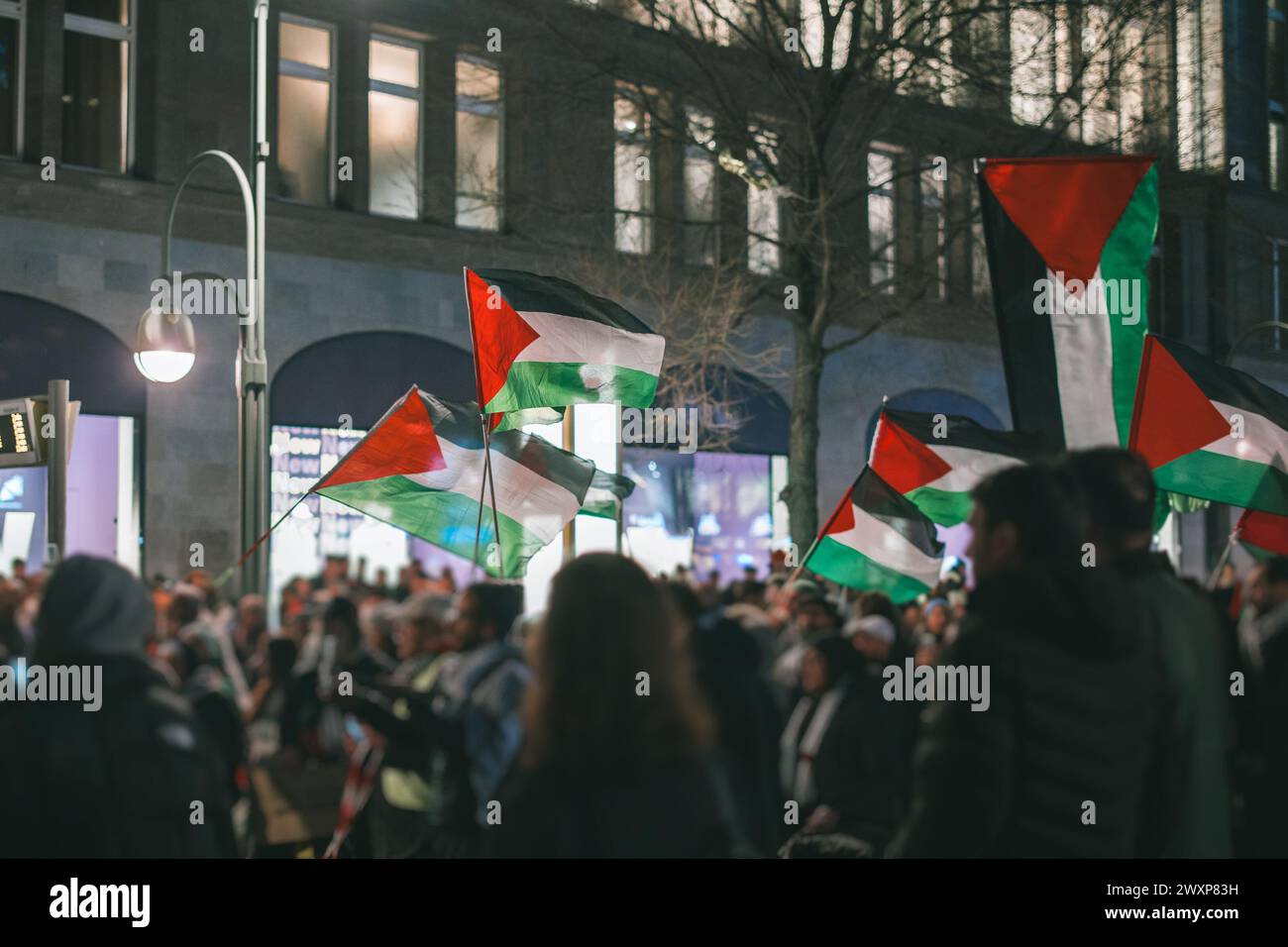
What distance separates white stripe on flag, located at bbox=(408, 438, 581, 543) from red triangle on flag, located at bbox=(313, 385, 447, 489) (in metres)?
0.31

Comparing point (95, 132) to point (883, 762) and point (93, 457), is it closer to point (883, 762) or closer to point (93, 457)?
point (93, 457)

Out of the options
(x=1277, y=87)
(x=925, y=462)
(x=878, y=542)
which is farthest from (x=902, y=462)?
(x=1277, y=87)

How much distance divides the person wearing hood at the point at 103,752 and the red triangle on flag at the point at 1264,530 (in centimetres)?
845

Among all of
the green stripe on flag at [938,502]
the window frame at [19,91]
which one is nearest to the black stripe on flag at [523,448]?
the green stripe on flag at [938,502]

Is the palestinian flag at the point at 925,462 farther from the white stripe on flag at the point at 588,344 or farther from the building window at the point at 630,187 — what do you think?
the building window at the point at 630,187

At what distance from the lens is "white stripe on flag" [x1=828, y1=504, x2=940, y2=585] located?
10.5m

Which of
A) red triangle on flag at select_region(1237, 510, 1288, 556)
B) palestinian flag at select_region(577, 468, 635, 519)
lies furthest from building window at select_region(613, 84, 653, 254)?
red triangle on flag at select_region(1237, 510, 1288, 556)

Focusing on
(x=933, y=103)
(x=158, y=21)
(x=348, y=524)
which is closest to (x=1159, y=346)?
(x=933, y=103)

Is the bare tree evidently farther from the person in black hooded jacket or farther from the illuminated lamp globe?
the person in black hooded jacket

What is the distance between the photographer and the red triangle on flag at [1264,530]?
10.8 meters

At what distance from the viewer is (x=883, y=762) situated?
4.93 meters

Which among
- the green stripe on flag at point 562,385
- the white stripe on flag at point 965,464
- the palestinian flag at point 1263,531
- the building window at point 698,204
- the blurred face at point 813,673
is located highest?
the building window at point 698,204

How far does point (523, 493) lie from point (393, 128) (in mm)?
12946

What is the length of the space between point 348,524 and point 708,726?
16796mm
